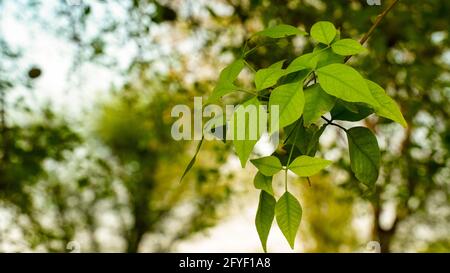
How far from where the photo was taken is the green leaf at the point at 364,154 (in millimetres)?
908

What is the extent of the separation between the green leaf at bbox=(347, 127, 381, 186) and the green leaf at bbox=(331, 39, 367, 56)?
16 cm

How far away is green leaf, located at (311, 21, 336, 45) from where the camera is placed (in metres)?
0.88

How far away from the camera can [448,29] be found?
3.48 meters

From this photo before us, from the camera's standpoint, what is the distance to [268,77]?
0.84 m

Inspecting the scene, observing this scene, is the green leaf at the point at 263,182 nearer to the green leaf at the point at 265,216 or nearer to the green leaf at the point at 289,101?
the green leaf at the point at 265,216

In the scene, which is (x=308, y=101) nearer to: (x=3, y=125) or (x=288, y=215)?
(x=288, y=215)

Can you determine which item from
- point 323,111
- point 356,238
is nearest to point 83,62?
point 323,111

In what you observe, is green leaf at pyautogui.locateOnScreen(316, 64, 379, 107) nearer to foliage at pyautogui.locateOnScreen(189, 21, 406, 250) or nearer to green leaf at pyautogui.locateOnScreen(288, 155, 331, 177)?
foliage at pyautogui.locateOnScreen(189, 21, 406, 250)

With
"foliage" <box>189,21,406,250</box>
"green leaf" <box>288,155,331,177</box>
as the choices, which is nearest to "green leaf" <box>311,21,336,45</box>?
"foliage" <box>189,21,406,250</box>

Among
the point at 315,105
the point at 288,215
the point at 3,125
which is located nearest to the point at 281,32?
the point at 315,105

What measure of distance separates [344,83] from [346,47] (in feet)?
0.39
